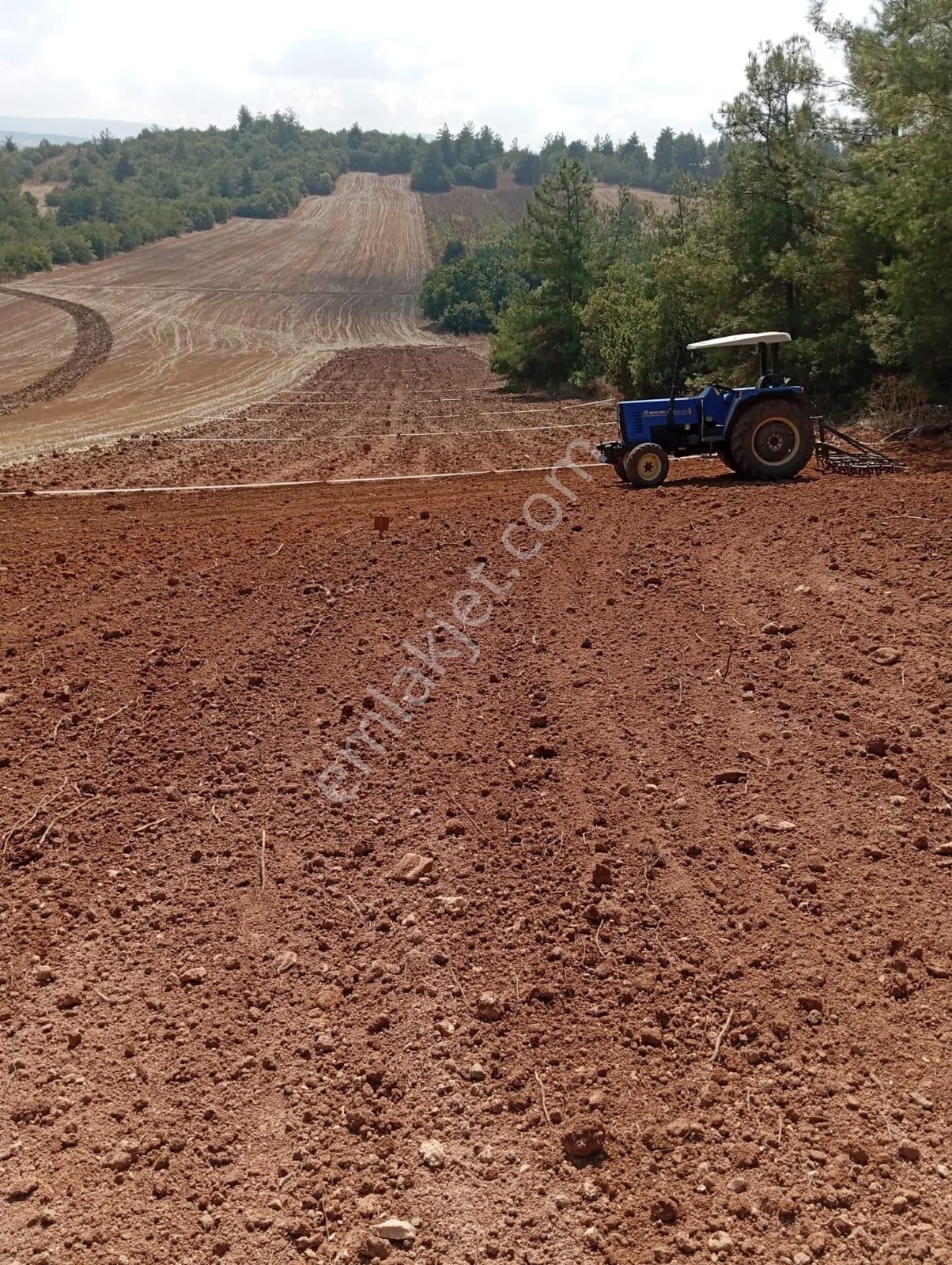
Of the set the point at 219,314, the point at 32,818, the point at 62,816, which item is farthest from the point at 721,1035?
the point at 219,314

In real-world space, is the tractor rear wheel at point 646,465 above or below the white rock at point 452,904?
above

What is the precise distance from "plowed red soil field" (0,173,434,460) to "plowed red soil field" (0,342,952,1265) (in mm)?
13364

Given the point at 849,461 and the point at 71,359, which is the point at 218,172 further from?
the point at 849,461

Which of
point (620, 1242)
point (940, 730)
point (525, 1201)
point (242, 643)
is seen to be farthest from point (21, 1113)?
point (940, 730)

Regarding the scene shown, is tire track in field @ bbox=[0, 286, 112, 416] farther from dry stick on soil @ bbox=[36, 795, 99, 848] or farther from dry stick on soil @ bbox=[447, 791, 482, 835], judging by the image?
dry stick on soil @ bbox=[447, 791, 482, 835]

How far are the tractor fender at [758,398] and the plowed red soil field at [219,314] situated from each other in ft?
42.8

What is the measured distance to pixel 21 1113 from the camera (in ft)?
12.6

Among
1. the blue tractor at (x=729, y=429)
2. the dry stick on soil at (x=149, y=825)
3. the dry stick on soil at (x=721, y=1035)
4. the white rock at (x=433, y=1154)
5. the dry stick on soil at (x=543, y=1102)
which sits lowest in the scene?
the white rock at (x=433, y=1154)

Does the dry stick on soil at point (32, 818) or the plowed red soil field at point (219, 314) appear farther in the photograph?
the plowed red soil field at point (219, 314)

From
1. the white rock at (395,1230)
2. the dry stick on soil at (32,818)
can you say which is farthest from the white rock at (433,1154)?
the dry stick on soil at (32,818)

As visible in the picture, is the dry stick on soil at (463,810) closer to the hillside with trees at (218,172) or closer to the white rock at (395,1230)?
the white rock at (395,1230)

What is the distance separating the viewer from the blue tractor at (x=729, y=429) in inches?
474

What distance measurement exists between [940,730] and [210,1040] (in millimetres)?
4496

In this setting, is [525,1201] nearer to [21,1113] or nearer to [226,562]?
[21,1113]
